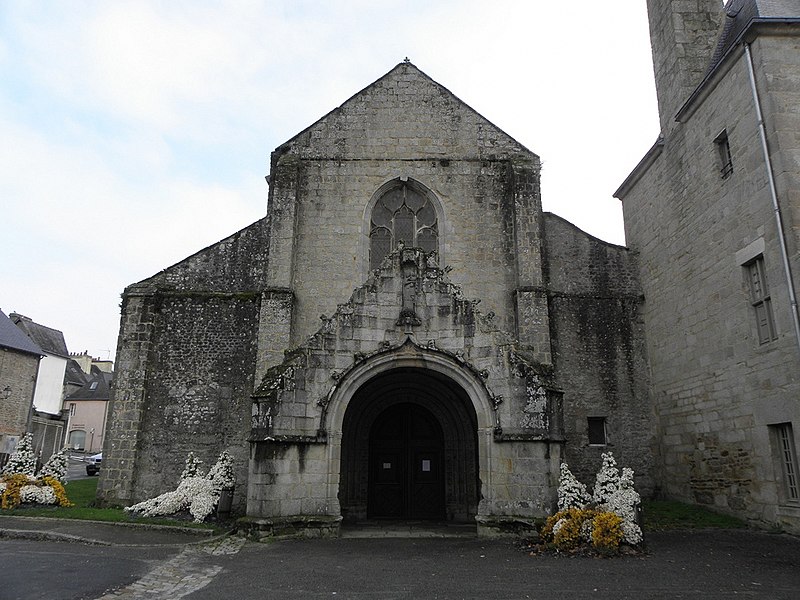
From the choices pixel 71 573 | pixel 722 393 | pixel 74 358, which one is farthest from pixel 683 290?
pixel 74 358

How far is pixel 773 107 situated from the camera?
11164mm

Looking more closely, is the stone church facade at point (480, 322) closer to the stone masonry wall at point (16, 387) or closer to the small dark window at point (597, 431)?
the small dark window at point (597, 431)

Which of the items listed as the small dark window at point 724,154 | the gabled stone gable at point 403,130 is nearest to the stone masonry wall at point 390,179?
the gabled stone gable at point 403,130

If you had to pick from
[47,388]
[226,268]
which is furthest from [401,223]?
[47,388]

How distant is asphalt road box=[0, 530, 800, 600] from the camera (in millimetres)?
6738

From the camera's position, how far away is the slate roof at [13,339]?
2929 centimetres

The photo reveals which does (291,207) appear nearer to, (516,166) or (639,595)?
(516,166)

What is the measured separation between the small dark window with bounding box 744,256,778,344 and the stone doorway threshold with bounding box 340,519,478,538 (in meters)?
6.70

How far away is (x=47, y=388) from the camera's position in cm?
3872

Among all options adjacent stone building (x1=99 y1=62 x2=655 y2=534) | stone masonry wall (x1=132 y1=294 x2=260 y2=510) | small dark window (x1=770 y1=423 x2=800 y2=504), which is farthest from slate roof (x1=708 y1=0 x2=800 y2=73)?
stone masonry wall (x1=132 y1=294 x2=260 y2=510)

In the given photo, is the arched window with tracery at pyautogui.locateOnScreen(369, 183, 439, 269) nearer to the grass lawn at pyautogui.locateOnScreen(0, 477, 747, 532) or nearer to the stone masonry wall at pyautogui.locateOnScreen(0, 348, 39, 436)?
the grass lawn at pyautogui.locateOnScreen(0, 477, 747, 532)

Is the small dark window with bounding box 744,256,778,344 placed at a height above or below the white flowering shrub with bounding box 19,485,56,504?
above

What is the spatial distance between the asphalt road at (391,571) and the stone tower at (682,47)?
36.4 feet

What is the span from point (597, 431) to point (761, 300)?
581cm
